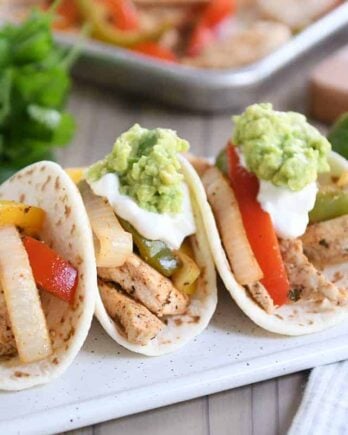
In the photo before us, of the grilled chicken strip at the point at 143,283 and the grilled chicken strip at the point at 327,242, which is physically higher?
the grilled chicken strip at the point at 327,242

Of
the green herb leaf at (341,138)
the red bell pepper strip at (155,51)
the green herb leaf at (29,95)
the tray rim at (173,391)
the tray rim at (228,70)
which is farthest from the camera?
the red bell pepper strip at (155,51)

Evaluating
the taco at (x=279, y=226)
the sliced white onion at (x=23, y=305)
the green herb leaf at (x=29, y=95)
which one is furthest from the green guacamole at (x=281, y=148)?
the green herb leaf at (x=29, y=95)

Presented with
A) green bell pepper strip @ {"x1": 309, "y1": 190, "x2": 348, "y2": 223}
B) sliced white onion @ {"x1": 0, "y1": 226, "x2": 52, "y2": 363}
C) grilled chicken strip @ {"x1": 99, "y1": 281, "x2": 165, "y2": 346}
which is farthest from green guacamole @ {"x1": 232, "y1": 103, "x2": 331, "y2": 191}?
sliced white onion @ {"x1": 0, "y1": 226, "x2": 52, "y2": 363}

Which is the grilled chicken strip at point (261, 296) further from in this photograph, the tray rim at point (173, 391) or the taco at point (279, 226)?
the tray rim at point (173, 391)

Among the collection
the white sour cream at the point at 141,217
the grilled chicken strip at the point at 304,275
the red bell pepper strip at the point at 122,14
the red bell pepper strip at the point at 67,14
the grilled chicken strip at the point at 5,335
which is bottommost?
the red bell pepper strip at the point at 67,14

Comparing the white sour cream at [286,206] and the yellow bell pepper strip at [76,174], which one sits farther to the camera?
the yellow bell pepper strip at [76,174]

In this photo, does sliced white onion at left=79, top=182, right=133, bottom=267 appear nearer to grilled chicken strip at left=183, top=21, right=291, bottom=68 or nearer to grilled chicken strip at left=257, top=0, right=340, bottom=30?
grilled chicken strip at left=183, top=21, right=291, bottom=68

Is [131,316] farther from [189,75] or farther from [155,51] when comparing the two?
[155,51]

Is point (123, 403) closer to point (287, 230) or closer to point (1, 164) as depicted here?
point (287, 230)
